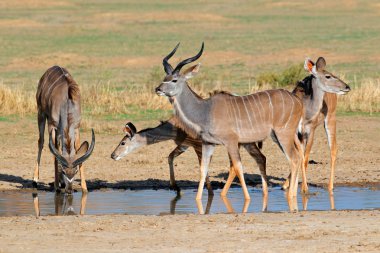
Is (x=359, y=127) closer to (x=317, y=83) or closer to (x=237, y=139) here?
(x=317, y=83)

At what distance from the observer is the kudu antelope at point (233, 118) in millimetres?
11586

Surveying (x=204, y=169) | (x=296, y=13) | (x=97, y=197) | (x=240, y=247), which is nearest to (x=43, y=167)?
(x=97, y=197)

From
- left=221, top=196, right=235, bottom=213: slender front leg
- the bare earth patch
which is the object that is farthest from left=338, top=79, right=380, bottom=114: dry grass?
the bare earth patch

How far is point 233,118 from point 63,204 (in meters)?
2.16

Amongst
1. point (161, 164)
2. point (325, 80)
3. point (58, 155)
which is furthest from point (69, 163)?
point (325, 80)

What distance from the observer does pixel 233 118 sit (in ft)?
38.3

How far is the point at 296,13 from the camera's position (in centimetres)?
5525

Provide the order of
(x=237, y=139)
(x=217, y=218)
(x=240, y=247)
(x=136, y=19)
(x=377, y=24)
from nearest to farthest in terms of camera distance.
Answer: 1. (x=240, y=247)
2. (x=217, y=218)
3. (x=237, y=139)
4. (x=377, y=24)
5. (x=136, y=19)

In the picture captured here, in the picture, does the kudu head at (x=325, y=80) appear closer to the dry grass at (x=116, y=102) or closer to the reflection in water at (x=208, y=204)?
the reflection in water at (x=208, y=204)

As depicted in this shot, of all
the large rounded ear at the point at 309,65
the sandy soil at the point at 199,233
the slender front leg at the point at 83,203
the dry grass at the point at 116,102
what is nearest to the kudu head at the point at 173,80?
the slender front leg at the point at 83,203

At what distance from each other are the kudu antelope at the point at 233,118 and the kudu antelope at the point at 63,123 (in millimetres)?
1118

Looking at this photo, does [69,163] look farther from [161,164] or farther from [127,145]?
[161,164]

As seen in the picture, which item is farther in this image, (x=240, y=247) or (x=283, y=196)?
(x=283, y=196)

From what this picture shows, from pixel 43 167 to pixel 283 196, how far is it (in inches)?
153
